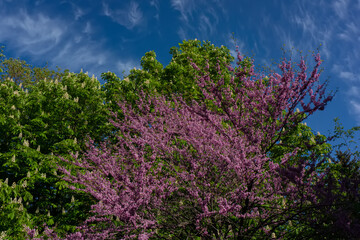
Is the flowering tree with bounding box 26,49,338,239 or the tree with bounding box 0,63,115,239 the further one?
the tree with bounding box 0,63,115,239

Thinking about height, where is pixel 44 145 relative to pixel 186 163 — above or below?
above

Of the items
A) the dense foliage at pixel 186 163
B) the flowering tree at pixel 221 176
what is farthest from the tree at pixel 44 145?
the flowering tree at pixel 221 176

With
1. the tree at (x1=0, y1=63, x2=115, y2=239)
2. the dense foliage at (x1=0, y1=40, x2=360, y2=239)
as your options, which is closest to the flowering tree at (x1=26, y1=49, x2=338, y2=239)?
the dense foliage at (x1=0, y1=40, x2=360, y2=239)

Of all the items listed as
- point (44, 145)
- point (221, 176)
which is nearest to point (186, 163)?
point (221, 176)

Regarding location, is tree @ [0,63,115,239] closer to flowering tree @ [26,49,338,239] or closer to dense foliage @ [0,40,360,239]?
dense foliage @ [0,40,360,239]

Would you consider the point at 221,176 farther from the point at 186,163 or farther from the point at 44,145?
the point at 44,145

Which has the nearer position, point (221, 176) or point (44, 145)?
point (221, 176)

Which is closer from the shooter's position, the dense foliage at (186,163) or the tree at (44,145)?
the dense foliage at (186,163)

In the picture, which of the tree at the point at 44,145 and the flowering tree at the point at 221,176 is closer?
the flowering tree at the point at 221,176

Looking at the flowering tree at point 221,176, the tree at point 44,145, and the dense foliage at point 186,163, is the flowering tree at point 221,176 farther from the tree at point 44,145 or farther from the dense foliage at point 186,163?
the tree at point 44,145

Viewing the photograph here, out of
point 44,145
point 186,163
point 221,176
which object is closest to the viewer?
point 221,176

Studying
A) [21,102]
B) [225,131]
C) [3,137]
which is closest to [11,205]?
[3,137]

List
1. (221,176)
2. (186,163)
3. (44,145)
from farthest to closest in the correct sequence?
(44,145) → (186,163) → (221,176)

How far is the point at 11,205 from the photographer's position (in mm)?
9133
